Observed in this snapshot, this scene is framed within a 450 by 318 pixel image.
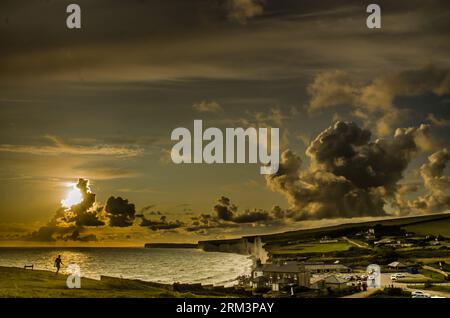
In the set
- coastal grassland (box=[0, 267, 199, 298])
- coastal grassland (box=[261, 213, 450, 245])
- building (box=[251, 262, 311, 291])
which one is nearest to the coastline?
coastal grassland (box=[0, 267, 199, 298])

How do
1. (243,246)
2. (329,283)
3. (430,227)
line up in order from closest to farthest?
(329,283)
(430,227)
(243,246)

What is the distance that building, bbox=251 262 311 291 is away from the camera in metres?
20.2

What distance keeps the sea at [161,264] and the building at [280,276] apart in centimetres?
52

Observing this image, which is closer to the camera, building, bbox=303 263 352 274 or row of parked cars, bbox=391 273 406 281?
row of parked cars, bbox=391 273 406 281

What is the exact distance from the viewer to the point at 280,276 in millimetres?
20469

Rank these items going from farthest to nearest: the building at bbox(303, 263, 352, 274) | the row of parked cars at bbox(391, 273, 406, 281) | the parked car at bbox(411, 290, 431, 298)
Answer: the building at bbox(303, 263, 352, 274)
the row of parked cars at bbox(391, 273, 406, 281)
the parked car at bbox(411, 290, 431, 298)

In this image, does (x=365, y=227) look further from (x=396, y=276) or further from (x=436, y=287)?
(x=436, y=287)

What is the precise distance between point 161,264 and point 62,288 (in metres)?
3.89

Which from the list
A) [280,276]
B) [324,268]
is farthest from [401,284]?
[280,276]

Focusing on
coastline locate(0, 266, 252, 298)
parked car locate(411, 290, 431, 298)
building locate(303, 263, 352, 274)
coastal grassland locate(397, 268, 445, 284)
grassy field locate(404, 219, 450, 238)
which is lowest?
parked car locate(411, 290, 431, 298)

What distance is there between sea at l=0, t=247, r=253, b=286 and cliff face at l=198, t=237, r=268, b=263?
18 centimetres

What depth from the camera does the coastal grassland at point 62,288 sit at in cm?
1978

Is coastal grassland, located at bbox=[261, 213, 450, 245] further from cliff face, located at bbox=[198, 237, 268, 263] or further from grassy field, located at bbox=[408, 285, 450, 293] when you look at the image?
grassy field, located at bbox=[408, 285, 450, 293]
